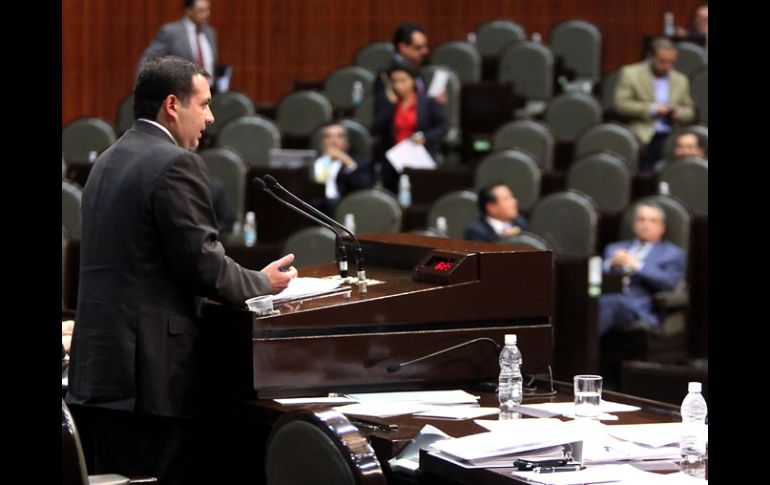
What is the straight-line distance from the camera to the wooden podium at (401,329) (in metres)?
2.88

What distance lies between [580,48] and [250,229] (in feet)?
16.7

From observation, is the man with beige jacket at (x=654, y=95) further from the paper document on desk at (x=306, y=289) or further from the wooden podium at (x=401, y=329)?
the paper document on desk at (x=306, y=289)

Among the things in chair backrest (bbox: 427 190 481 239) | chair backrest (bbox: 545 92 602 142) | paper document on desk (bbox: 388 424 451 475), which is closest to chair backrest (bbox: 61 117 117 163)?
chair backrest (bbox: 427 190 481 239)

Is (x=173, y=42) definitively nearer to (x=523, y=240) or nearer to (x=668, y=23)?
(x=523, y=240)

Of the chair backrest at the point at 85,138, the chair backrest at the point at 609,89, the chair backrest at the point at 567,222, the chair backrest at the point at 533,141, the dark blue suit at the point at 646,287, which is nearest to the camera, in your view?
the dark blue suit at the point at 646,287

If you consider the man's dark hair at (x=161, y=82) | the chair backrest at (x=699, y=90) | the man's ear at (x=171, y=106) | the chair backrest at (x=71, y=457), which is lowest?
the chair backrest at (x=71, y=457)

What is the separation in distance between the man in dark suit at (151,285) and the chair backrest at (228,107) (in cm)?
667

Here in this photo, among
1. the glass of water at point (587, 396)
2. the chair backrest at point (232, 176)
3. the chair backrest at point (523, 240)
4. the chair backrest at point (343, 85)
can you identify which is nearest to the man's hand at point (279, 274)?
the glass of water at point (587, 396)

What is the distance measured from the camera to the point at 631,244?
21.6 feet

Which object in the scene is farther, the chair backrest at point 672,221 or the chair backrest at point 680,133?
the chair backrest at point 680,133

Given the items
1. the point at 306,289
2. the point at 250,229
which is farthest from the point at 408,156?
the point at 306,289

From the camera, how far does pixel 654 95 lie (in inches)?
369

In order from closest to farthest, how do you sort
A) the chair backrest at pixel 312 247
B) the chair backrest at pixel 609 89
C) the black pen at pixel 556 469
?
1. the black pen at pixel 556 469
2. the chair backrest at pixel 312 247
3. the chair backrest at pixel 609 89
